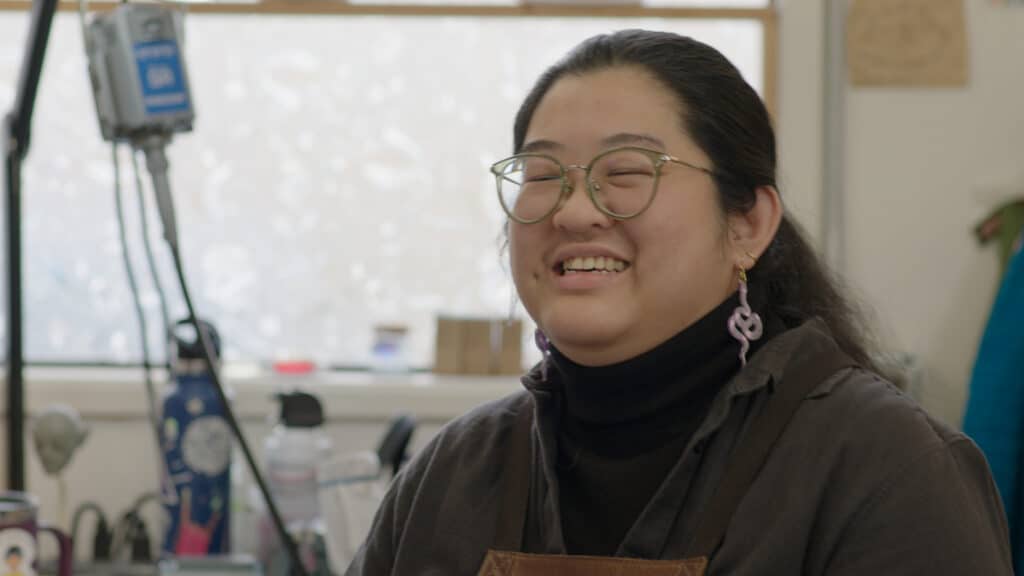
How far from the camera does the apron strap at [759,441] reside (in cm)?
119

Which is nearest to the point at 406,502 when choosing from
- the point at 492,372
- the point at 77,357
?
the point at 492,372

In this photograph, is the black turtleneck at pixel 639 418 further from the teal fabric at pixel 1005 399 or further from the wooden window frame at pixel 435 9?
the wooden window frame at pixel 435 9

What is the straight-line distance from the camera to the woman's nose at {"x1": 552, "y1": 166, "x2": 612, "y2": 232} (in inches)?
49.6

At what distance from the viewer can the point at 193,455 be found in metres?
2.04

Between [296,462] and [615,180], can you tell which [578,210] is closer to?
[615,180]

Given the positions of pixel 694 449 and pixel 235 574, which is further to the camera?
pixel 235 574

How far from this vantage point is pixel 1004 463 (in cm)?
211

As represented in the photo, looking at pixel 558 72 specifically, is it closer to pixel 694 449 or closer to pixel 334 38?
pixel 694 449

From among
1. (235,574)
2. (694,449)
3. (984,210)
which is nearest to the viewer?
(694,449)

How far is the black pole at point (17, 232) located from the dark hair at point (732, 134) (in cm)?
67

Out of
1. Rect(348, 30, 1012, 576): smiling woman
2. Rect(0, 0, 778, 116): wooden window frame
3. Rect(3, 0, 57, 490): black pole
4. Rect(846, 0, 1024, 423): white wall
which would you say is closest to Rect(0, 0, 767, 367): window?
Rect(0, 0, 778, 116): wooden window frame

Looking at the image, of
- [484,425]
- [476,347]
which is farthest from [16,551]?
[476,347]

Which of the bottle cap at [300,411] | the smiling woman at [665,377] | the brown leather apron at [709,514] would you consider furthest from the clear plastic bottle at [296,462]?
the brown leather apron at [709,514]

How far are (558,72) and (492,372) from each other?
1.17 meters
